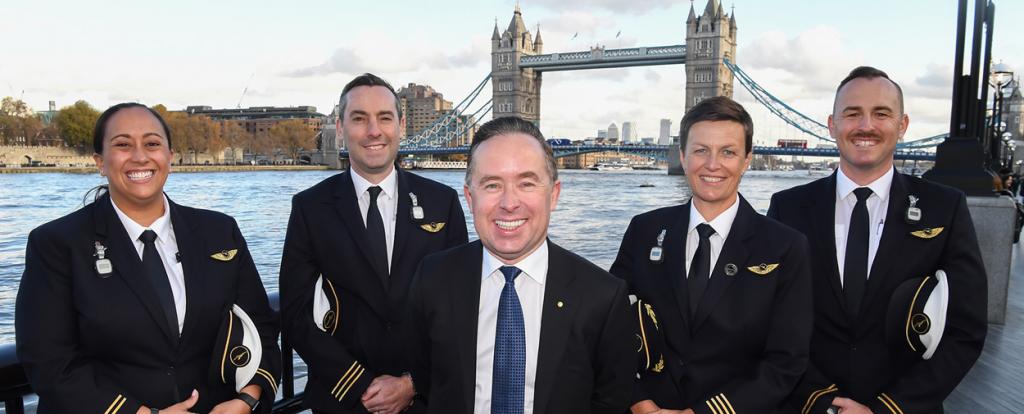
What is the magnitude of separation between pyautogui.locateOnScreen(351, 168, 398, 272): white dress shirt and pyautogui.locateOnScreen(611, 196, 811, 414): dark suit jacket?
0.98 meters

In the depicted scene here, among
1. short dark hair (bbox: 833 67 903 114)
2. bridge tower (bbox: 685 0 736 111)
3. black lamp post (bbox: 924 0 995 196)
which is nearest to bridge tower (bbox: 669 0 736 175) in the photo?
bridge tower (bbox: 685 0 736 111)

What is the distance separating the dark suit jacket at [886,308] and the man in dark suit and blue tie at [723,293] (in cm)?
28

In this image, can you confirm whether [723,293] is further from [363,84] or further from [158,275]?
[158,275]

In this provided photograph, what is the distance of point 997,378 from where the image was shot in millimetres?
3340

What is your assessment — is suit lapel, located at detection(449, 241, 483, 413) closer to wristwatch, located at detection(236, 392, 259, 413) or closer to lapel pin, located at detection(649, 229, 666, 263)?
lapel pin, located at detection(649, 229, 666, 263)

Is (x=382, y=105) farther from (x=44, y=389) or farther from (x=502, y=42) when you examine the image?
(x=502, y=42)

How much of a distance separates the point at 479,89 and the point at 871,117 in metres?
82.4

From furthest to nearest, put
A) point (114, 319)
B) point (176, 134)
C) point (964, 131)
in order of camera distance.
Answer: point (176, 134), point (964, 131), point (114, 319)

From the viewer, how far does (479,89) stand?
8331 centimetres

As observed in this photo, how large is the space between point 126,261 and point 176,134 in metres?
69.2

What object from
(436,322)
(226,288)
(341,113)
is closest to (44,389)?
(226,288)

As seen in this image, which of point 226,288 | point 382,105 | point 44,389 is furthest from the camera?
point 382,105

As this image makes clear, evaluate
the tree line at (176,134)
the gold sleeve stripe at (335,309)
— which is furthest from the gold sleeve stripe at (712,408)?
the tree line at (176,134)

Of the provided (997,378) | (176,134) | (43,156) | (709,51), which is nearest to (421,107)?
(709,51)
